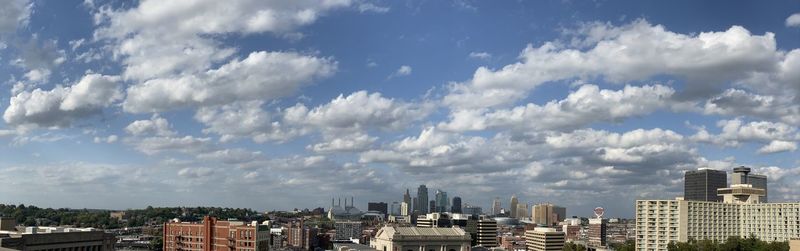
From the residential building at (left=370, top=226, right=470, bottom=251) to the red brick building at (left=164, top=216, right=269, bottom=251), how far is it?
73.1 ft

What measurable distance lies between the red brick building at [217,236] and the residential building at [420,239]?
878 inches

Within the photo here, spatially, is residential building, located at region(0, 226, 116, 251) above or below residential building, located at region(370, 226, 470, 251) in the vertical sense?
above

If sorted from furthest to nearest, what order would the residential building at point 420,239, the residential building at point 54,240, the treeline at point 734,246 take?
the treeline at point 734,246 → the residential building at point 420,239 → the residential building at point 54,240

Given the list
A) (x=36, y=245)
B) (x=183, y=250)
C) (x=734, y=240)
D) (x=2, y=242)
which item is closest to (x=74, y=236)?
(x=36, y=245)

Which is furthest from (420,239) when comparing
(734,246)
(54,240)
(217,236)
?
(734,246)

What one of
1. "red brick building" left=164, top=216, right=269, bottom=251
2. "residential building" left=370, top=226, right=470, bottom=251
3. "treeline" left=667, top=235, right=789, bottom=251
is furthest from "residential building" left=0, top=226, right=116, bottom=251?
"treeline" left=667, top=235, right=789, bottom=251

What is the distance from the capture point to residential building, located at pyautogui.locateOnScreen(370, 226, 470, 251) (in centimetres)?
13962

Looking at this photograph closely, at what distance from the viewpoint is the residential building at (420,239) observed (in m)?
140

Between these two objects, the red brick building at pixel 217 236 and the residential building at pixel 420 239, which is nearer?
the red brick building at pixel 217 236

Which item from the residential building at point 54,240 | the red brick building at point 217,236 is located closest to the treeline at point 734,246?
the red brick building at point 217,236

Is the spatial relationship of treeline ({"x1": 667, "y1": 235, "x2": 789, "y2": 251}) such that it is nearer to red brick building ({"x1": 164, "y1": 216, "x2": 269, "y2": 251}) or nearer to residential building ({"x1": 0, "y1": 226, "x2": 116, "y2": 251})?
red brick building ({"x1": 164, "y1": 216, "x2": 269, "y2": 251})

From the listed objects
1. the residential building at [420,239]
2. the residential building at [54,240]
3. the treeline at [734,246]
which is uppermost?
the residential building at [54,240]

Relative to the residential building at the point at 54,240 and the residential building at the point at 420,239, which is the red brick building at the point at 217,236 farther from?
the residential building at the point at 54,240

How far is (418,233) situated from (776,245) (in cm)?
8779
